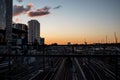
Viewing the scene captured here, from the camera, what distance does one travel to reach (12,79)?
32156 mm

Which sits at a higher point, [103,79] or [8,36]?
[8,36]

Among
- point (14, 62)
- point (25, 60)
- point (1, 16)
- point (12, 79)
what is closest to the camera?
point (12, 79)

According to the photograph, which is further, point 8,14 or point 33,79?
point 8,14

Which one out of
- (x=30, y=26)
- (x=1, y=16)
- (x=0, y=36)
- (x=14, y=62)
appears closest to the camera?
(x=14, y=62)

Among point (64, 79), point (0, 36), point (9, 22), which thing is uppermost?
point (9, 22)

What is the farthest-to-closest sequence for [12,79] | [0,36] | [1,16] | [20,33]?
[20,33] → [1,16] → [0,36] → [12,79]

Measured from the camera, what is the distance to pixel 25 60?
6159 centimetres

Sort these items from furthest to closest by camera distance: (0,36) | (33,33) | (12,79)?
(33,33) → (0,36) → (12,79)

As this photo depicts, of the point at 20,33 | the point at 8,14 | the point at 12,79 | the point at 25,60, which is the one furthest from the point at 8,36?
the point at 12,79

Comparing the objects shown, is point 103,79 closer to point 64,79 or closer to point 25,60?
→ point 64,79

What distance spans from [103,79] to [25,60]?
36513 mm

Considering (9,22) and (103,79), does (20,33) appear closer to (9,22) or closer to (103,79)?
(9,22)

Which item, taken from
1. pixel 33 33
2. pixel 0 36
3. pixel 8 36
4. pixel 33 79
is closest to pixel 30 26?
pixel 33 33

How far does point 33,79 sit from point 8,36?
65781mm
